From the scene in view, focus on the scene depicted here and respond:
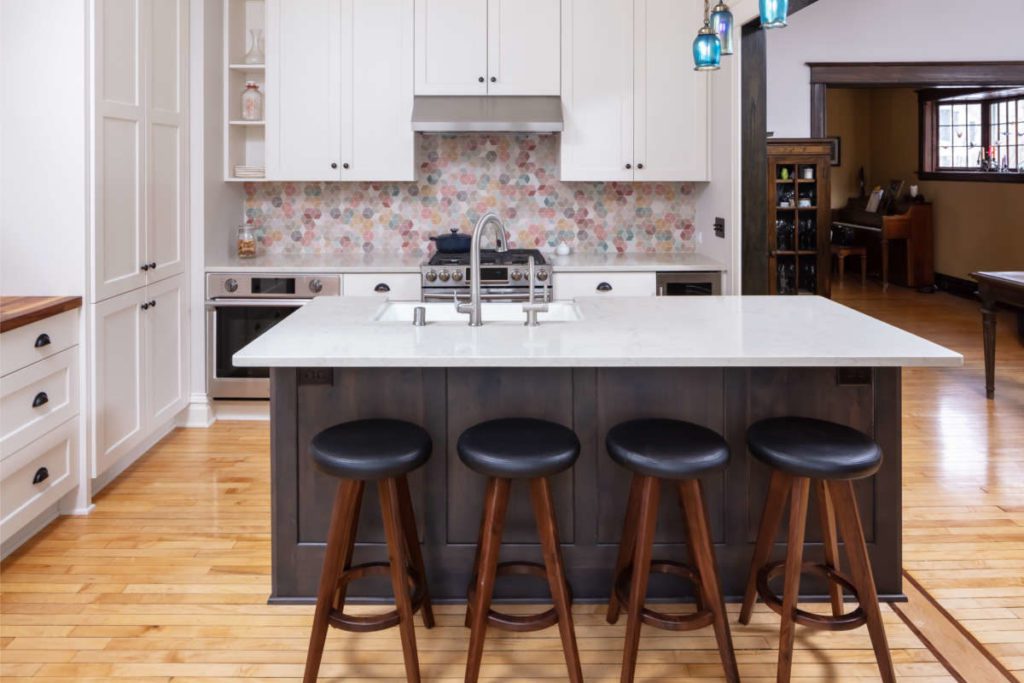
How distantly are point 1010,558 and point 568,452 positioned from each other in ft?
6.19

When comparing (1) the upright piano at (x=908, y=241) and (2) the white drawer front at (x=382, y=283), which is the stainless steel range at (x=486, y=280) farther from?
(1) the upright piano at (x=908, y=241)

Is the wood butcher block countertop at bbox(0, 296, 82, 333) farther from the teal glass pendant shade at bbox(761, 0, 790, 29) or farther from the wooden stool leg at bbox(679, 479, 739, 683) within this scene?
the teal glass pendant shade at bbox(761, 0, 790, 29)

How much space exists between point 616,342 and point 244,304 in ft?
9.50

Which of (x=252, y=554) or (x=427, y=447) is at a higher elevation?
(x=427, y=447)

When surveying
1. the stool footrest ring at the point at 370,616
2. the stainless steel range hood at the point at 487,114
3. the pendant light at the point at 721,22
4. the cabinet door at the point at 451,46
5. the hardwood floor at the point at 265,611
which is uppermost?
the cabinet door at the point at 451,46

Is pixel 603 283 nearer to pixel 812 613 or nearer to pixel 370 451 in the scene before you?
pixel 812 613

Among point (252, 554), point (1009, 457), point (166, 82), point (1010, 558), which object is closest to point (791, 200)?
point (1009, 457)

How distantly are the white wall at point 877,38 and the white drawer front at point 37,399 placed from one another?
650cm

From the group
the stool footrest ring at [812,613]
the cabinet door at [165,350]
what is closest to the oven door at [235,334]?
the cabinet door at [165,350]

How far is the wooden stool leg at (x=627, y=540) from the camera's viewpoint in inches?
99.5

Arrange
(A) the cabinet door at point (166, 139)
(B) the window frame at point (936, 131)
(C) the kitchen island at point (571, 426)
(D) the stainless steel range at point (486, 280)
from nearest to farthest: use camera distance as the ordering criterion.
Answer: (C) the kitchen island at point (571, 426) < (A) the cabinet door at point (166, 139) < (D) the stainless steel range at point (486, 280) < (B) the window frame at point (936, 131)

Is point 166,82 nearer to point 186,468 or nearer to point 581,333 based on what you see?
point 186,468

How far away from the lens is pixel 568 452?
88.8 inches

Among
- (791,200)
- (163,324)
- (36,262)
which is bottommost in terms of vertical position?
(163,324)
